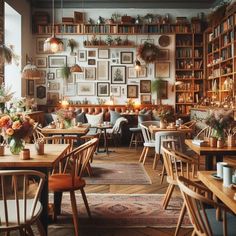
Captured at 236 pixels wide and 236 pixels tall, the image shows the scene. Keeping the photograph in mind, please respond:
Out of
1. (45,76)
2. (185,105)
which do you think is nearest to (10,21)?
(45,76)

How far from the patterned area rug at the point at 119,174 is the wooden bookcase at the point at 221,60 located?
3.05 m

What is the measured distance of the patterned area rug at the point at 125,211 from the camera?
3.77 meters

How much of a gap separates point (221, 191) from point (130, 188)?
312 cm

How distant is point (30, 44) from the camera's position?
10711mm

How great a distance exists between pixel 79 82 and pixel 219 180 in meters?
8.87

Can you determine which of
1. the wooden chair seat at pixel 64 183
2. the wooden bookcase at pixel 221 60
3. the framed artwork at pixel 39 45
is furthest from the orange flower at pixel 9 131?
the framed artwork at pixel 39 45

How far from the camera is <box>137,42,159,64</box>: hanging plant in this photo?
10.7 meters

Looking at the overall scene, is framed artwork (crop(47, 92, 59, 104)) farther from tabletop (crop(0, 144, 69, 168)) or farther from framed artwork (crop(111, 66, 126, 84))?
tabletop (crop(0, 144, 69, 168))

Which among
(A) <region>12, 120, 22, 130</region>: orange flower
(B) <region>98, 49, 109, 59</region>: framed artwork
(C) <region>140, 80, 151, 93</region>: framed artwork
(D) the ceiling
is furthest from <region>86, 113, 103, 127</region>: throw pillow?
(A) <region>12, 120, 22, 130</region>: orange flower

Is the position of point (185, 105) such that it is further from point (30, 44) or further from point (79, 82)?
point (30, 44)

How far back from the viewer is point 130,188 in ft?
17.3

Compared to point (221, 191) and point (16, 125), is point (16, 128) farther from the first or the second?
point (221, 191)

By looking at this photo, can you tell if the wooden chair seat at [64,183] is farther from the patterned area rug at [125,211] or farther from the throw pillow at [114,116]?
the throw pillow at [114,116]

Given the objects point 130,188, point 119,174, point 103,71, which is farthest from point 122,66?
point 130,188
